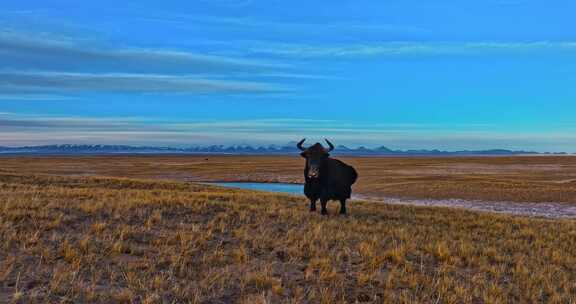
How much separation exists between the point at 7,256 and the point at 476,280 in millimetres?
8400

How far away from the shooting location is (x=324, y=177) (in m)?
15.3

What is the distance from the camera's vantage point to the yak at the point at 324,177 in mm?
14594

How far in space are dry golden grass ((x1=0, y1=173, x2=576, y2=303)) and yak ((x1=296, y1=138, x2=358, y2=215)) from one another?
51.6 inches

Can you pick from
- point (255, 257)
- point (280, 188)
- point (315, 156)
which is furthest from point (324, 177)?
point (280, 188)

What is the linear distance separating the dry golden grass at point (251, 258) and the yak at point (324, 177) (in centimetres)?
131

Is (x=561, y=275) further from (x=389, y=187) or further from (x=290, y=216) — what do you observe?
(x=389, y=187)

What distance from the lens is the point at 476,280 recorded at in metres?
9.17

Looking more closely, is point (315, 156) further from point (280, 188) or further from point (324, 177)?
point (280, 188)

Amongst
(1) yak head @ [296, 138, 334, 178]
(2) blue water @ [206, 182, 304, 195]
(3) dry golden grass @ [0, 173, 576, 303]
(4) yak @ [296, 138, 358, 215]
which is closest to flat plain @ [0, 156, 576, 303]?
(3) dry golden grass @ [0, 173, 576, 303]

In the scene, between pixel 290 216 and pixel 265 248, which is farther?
pixel 290 216

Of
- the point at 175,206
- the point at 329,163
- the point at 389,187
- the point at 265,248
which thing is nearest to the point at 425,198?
the point at 389,187

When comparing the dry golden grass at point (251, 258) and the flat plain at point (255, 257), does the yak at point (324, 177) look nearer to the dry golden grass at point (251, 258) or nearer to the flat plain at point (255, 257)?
the flat plain at point (255, 257)

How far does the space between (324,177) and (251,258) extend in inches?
248

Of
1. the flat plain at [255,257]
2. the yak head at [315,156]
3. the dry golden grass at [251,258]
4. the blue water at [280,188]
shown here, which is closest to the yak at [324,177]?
the yak head at [315,156]
